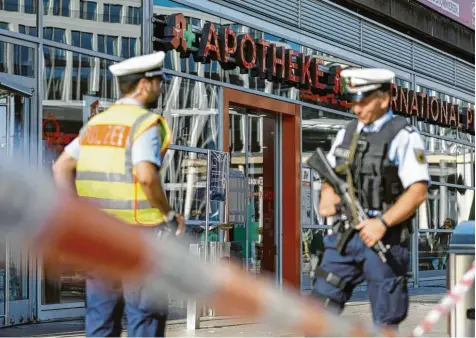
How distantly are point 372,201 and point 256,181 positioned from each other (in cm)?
1049

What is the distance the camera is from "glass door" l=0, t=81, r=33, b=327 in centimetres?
1053

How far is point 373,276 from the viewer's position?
505 centimetres

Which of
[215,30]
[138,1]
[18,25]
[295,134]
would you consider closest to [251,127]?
[295,134]

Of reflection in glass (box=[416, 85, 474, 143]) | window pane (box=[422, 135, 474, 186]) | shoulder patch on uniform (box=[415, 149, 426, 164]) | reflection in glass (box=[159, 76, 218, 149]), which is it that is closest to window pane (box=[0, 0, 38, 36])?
reflection in glass (box=[159, 76, 218, 149])

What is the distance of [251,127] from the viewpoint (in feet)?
50.6

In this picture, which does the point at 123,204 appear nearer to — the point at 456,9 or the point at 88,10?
the point at 88,10

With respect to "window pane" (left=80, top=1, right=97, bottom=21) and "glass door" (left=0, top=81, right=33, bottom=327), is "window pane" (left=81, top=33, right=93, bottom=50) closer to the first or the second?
"window pane" (left=80, top=1, right=97, bottom=21)

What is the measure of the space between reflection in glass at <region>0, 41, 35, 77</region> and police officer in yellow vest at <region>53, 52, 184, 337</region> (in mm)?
6069

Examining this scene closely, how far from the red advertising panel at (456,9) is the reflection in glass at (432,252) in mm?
4590

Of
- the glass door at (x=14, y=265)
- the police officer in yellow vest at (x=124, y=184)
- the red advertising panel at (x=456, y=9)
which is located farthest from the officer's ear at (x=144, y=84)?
the red advertising panel at (x=456, y=9)

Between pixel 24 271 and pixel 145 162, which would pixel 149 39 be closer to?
pixel 24 271

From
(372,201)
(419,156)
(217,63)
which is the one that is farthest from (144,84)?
(217,63)

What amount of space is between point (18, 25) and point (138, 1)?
7.32 ft

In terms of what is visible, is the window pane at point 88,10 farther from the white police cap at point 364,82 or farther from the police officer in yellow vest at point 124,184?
the police officer in yellow vest at point 124,184
